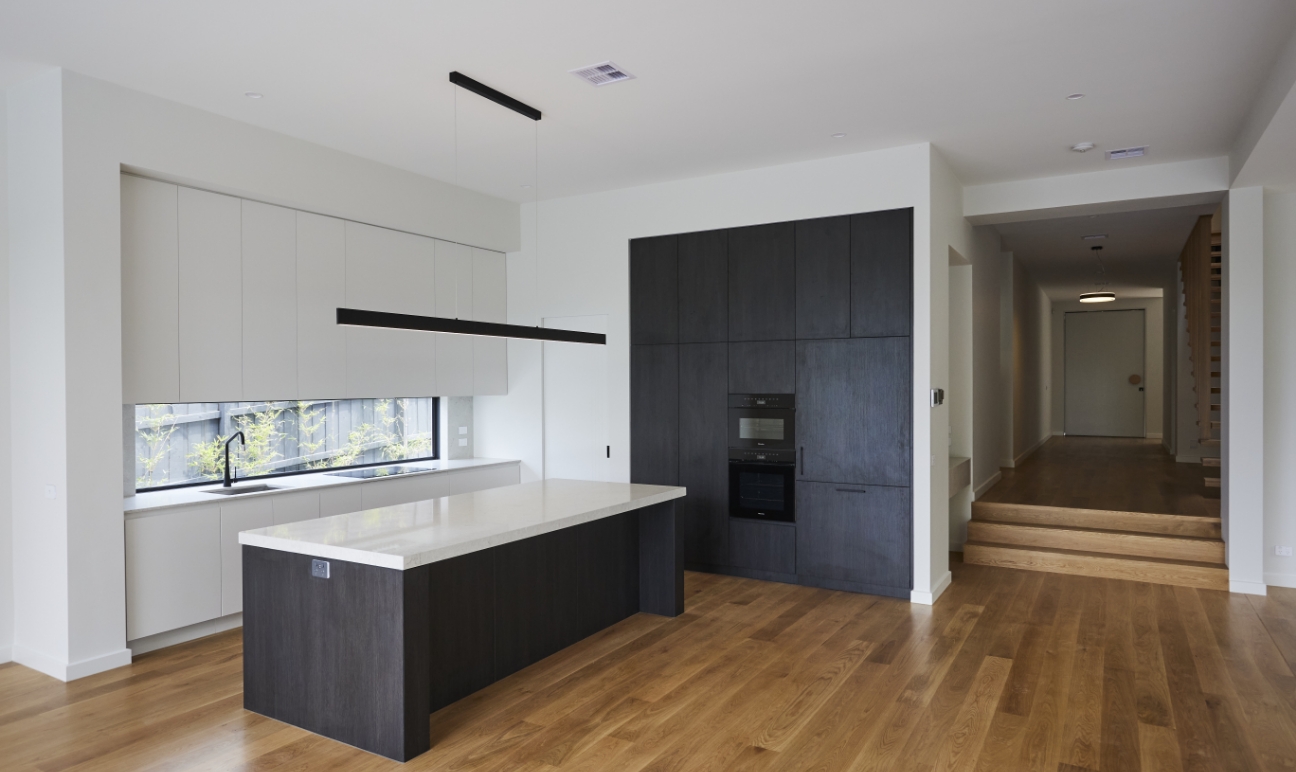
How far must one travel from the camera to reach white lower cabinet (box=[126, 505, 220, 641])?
409 centimetres

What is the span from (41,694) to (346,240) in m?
2.96

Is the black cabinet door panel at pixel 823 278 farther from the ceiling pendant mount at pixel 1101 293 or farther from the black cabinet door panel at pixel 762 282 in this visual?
the ceiling pendant mount at pixel 1101 293

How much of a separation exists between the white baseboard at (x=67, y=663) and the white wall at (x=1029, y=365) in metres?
9.14

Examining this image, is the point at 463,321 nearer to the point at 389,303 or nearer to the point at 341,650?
the point at 341,650

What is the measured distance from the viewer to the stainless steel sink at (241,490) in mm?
4669

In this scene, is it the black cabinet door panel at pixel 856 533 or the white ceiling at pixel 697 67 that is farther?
the black cabinet door panel at pixel 856 533

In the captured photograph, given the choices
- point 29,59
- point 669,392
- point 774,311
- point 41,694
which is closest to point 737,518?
point 669,392

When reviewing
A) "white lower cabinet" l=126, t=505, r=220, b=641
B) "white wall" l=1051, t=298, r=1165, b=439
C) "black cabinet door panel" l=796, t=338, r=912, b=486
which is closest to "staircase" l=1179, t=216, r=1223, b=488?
"black cabinet door panel" l=796, t=338, r=912, b=486

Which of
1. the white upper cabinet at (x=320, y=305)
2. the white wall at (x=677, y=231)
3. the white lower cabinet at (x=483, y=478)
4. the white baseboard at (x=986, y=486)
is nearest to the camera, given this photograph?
the white upper cabinet at (x=320, y=305)

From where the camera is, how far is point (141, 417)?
464cm

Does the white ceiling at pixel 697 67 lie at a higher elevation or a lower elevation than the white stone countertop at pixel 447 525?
higher

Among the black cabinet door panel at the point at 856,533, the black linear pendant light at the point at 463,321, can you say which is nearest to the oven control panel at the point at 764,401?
the black cabinet door panel at the point at 856,533

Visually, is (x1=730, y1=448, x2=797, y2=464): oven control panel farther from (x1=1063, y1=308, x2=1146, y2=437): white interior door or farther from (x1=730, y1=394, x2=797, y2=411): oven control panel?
(x1=1063, y1=308, x2=1146, y2=437): white interior door

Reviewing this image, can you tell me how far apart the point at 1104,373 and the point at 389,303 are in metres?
13.7
